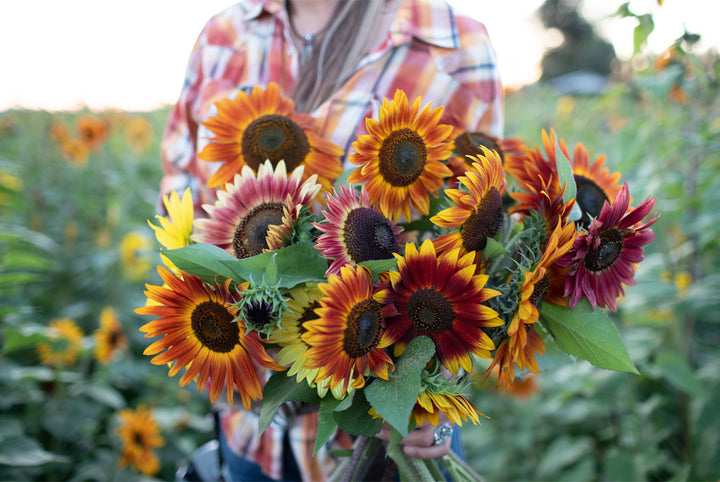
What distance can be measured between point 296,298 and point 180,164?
68 cm

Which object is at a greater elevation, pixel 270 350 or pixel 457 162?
pixel 457 162

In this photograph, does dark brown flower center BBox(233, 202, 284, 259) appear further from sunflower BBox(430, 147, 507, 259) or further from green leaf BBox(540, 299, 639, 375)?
green leaf BBox(540, 299, 639, 375)

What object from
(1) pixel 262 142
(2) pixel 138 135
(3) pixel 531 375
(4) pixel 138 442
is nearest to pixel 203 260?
(1) pixel 262 142

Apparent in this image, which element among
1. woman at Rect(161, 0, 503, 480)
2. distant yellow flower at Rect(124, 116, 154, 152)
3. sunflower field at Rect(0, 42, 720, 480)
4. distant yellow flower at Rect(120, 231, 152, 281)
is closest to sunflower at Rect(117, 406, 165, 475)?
sunflower field at Rect(0, 42, 720, 480)

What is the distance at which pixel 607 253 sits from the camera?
0.47 meters

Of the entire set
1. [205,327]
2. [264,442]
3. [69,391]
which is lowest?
[69,391]

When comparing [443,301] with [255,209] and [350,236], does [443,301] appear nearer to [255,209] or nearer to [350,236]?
[350,236]

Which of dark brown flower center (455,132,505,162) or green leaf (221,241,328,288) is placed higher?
dark brown flower center (455,132,505,162)

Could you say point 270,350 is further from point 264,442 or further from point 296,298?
point 264,442

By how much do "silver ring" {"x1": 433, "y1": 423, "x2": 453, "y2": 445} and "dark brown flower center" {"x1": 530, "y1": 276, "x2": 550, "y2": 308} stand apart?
22cm

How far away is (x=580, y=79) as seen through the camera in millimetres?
9188

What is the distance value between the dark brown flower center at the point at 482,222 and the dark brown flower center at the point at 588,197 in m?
0.12

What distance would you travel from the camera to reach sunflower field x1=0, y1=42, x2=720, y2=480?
129 centimetres

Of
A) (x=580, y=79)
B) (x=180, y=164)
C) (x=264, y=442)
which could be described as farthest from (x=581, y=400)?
(x=580, y=79)
